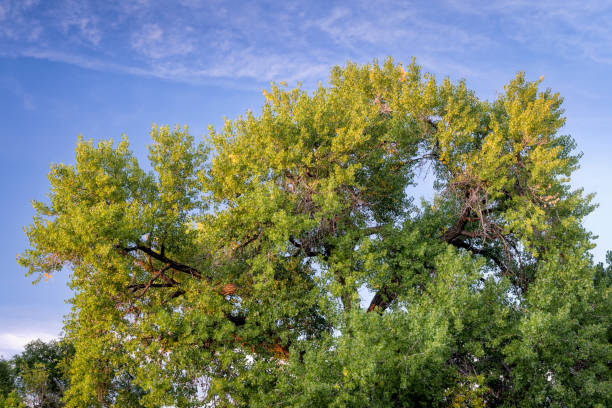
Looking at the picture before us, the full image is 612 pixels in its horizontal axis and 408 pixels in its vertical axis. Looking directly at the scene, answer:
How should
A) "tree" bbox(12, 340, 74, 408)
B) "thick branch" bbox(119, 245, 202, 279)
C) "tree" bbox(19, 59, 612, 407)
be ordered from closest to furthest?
"tree" bbox(19, 59, 612, 407) → "thick branch" bbox(119, 245, 202, 279) → "tree" bbox(12, 340, 74, 408)

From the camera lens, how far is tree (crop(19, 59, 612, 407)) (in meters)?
16.4

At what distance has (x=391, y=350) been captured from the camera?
14.8m

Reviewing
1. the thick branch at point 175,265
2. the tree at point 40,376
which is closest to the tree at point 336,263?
the thick branch at point 175,265

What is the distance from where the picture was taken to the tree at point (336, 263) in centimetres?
1636

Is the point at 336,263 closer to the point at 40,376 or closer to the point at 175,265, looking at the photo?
→ the point at 175,265

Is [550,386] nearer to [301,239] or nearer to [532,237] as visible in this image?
[532,237]

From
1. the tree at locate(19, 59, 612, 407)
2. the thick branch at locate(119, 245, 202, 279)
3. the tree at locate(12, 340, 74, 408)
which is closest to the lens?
the tree at locate(19, 59, 612, 407)

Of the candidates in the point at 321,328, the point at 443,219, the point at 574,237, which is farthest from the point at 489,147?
the point at 321,328

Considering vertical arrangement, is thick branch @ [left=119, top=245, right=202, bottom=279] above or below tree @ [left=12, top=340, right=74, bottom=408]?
above

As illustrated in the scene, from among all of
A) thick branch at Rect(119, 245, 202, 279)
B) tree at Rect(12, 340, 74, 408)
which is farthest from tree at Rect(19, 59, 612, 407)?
tree at Rect(12, 340, 74, 408)

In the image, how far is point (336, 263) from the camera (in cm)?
1988

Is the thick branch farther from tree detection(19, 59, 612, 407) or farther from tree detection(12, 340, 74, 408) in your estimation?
tree detection(12, 340, 74, 408)

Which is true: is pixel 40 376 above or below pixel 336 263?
below

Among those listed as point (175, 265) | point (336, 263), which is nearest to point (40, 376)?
point (175, 265)
